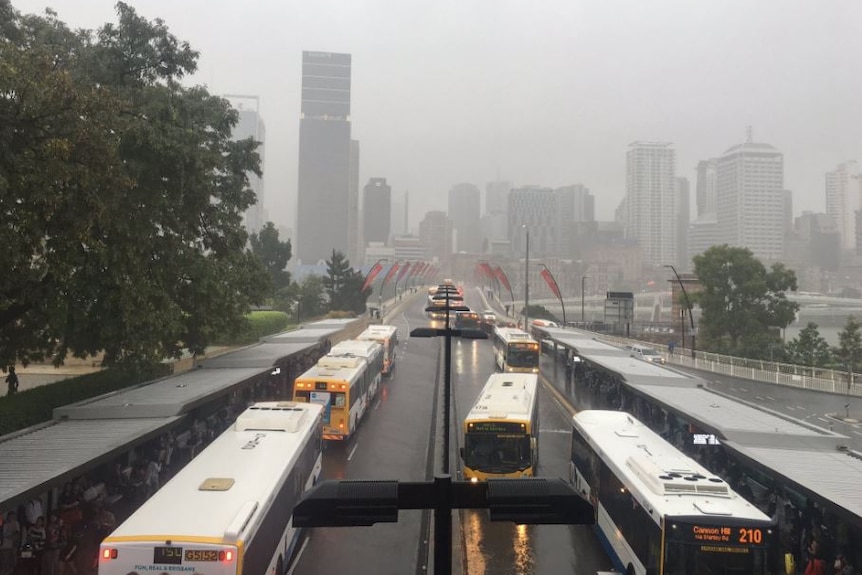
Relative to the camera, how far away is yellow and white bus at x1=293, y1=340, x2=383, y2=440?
21.0 m

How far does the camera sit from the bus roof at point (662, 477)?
9406 millimetres

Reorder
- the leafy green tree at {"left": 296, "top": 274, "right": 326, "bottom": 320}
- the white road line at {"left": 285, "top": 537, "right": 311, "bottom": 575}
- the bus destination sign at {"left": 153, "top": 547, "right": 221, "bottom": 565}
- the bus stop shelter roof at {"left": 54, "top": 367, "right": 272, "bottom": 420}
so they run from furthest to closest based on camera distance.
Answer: the leafy green tree at {"left": 296, "top": 274, "right": 326, "bottom": 320}
the bus stop shelter roof at {"left": 54, "top": 367, "right": 272, "bottom": 420}
the white road line at {"left": 285, "top": 537, "right": 311, "bottom": 575}
the bus destination sign at {"left": 153, "top": 547, "right": 221, "bottom": 565}

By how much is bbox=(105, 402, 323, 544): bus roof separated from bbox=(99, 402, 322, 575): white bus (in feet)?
0.04

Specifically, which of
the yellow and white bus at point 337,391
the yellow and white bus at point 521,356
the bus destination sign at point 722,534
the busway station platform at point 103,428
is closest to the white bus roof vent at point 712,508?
the bus destination sign at point 722,534

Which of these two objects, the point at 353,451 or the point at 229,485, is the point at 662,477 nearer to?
the point at 229,485

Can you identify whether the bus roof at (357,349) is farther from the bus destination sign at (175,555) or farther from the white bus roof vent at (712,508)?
the bus destination sign at (175,555)

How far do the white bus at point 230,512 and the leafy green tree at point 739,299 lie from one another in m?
44.2

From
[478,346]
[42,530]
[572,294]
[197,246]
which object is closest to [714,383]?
[478,346]

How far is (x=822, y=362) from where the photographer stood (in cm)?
Answer: 4266

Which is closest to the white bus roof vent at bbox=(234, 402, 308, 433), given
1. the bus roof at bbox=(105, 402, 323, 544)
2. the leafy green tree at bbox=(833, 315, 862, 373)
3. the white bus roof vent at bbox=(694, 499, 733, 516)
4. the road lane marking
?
the bus roof at bbox=(105, 402, 323, 544)

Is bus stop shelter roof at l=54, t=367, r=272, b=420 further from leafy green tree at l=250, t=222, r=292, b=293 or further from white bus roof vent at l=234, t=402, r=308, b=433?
leafy green tree at l=250, t=222, r=292, b=293

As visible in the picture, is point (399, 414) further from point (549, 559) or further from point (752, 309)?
point (752, 309)

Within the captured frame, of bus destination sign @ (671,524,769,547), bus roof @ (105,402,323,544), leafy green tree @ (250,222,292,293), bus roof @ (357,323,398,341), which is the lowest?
bus destination sign @ (671,524,769,547)

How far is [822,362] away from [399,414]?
32.0 meters
